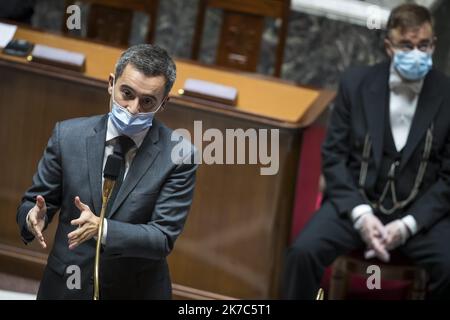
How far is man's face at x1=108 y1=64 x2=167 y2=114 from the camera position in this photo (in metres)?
2.26

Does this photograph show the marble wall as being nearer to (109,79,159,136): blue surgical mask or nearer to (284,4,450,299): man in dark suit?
(284,4,450,299): man in dark suit

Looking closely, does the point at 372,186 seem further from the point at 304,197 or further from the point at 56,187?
the point at 56,187

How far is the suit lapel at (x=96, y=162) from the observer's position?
2.28 m

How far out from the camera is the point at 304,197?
367 cm

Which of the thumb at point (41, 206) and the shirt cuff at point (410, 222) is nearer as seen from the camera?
the thumb at point (41, 206)

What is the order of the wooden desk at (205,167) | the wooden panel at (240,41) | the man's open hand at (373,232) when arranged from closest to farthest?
the wooden desk at (205,167)
the man's open hand at (373,232)
the wooden panel at (240,41)

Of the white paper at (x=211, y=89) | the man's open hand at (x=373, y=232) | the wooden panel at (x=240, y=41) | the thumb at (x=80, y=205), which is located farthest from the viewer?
the wooden panel at (x=240, y=41)

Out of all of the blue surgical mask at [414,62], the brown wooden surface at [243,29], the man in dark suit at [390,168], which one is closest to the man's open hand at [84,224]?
the man in dark suit at [390,168]

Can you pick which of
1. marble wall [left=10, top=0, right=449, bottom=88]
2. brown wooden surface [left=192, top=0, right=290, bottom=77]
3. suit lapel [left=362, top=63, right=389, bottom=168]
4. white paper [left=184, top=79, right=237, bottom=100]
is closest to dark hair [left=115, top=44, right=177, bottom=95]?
white paper [left=184, top=79, right=237, bottom=100]

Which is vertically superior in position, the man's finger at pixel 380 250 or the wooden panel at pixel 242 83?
the wooden panel at pixel 242 83

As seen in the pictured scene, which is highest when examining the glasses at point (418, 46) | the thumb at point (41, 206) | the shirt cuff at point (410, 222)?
the glasses at point (418, 46)

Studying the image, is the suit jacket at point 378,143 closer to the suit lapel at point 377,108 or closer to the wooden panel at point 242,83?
the suit lapel at point 377,108

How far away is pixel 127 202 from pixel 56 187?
17 centimetres

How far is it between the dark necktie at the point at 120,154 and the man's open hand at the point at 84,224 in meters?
0.06
